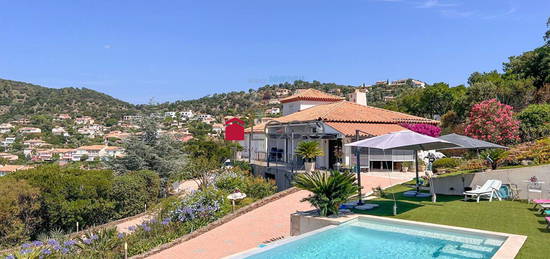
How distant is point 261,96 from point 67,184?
11052cm

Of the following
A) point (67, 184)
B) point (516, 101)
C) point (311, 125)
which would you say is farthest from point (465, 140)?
point (516, 101)

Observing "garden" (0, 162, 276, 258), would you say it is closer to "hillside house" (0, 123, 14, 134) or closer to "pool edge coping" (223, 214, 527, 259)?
"pool edge coping" (223, 214, 527, 259)

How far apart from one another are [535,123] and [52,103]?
137 metres

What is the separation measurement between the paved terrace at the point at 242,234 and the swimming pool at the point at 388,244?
2231mm

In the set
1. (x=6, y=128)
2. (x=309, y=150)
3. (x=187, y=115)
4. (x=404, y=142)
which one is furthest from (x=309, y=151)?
(x=6, y=128)

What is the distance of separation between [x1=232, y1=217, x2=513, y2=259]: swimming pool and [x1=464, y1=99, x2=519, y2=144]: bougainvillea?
16.6 meters

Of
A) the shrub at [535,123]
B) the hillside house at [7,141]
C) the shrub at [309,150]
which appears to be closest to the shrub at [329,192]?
the shrub at [309,150]

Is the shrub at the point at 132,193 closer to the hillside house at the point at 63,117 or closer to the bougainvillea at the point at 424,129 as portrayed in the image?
the bougainvillea at the point at 424,129

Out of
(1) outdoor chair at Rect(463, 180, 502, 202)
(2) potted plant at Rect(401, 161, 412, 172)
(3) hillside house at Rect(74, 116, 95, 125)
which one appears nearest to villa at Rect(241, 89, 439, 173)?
(2) potted plant at Rect(401, 161, 412, 172)

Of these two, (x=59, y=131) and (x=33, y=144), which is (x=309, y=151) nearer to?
(x=33, y=144)

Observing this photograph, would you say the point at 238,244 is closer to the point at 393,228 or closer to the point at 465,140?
the point at 393,228

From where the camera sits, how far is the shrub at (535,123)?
2335 centimetres

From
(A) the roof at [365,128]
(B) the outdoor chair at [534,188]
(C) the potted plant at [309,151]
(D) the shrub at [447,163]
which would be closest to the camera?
(B) the outdoor chair at [534,188]

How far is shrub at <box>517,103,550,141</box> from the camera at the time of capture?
2335 centimetres
